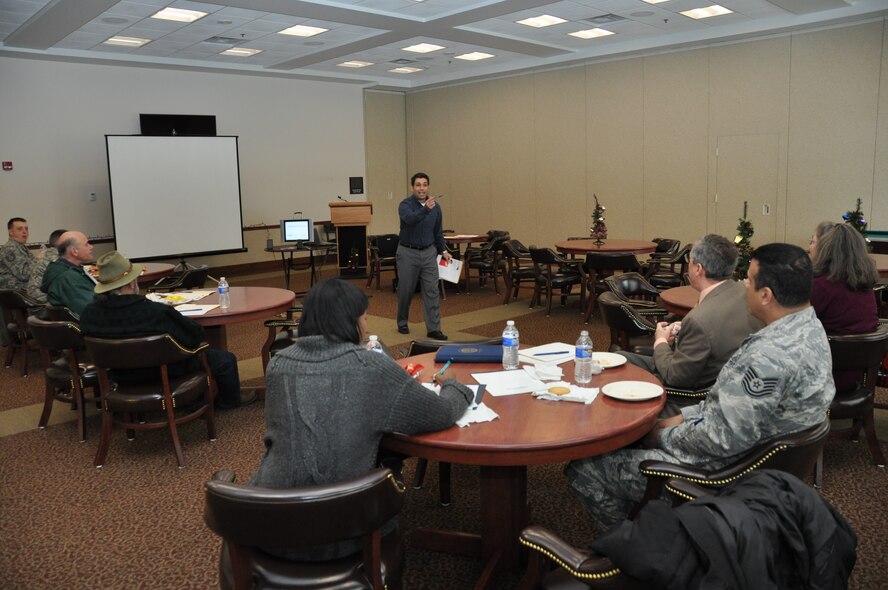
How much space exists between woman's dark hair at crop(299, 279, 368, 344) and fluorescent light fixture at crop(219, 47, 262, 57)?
9.05 m

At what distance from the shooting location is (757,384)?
7.47 feet

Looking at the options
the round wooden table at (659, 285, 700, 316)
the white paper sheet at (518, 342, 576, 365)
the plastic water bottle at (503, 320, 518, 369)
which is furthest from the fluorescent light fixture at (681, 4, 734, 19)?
the plastic water bottle at (503, 320, 518, 369)

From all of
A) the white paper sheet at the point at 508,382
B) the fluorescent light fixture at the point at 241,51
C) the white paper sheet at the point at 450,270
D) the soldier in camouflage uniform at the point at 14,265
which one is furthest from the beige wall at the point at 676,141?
the soldier in camouflage uniform at the point at 14,265

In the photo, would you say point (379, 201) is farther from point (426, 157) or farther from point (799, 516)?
point (799, 516)

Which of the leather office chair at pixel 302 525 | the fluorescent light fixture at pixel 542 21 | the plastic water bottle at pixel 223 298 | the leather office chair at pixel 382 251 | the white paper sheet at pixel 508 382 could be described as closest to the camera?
the leather office chair at pixel 302 525

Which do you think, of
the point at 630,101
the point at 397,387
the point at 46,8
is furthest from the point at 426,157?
the point at 397,387

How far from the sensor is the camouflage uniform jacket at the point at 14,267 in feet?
22.1

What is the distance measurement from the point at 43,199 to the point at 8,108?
1314 mm

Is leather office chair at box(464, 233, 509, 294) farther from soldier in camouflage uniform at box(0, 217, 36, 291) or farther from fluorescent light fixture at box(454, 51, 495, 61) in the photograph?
soldier in camouflage uniform at box(0, 217, 36, 291)

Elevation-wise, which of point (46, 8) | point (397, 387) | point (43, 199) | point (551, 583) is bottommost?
point (551, 583)

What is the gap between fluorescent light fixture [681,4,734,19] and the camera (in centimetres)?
859

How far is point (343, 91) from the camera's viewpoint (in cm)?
1376

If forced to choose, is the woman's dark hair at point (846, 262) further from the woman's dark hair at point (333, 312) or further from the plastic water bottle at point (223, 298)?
the plastic water bottle at point (223, 298)

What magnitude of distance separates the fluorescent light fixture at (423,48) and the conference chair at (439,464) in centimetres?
A: 771
